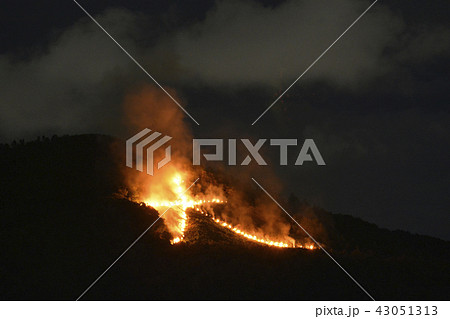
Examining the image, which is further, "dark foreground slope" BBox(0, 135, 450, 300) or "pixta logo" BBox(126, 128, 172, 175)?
"pixta logo" BBox(126, 128, 172, 175)

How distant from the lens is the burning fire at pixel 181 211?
863 inches

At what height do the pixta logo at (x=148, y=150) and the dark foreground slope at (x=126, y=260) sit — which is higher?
the pixta logo at (x=148, y=150)

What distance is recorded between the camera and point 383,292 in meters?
15.1

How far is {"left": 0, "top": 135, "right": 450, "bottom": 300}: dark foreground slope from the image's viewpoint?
50.3ft

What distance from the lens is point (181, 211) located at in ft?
78.5

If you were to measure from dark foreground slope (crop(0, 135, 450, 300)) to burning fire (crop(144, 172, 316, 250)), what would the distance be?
89cm

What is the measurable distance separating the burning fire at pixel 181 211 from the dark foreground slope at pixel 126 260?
2.92 feet

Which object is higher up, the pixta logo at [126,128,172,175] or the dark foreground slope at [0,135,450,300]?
the pixta logo at [126,128,172,175]

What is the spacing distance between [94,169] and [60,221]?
530 cm

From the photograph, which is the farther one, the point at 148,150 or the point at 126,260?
the point at 148,150

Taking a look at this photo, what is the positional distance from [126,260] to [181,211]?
21.3 ft

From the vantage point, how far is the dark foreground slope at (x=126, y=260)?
50.3 ft

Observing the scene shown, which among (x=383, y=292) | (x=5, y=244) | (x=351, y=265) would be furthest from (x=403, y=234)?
(x=5, y=244)

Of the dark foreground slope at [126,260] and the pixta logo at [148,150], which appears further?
the pixta logo at [148,150]
